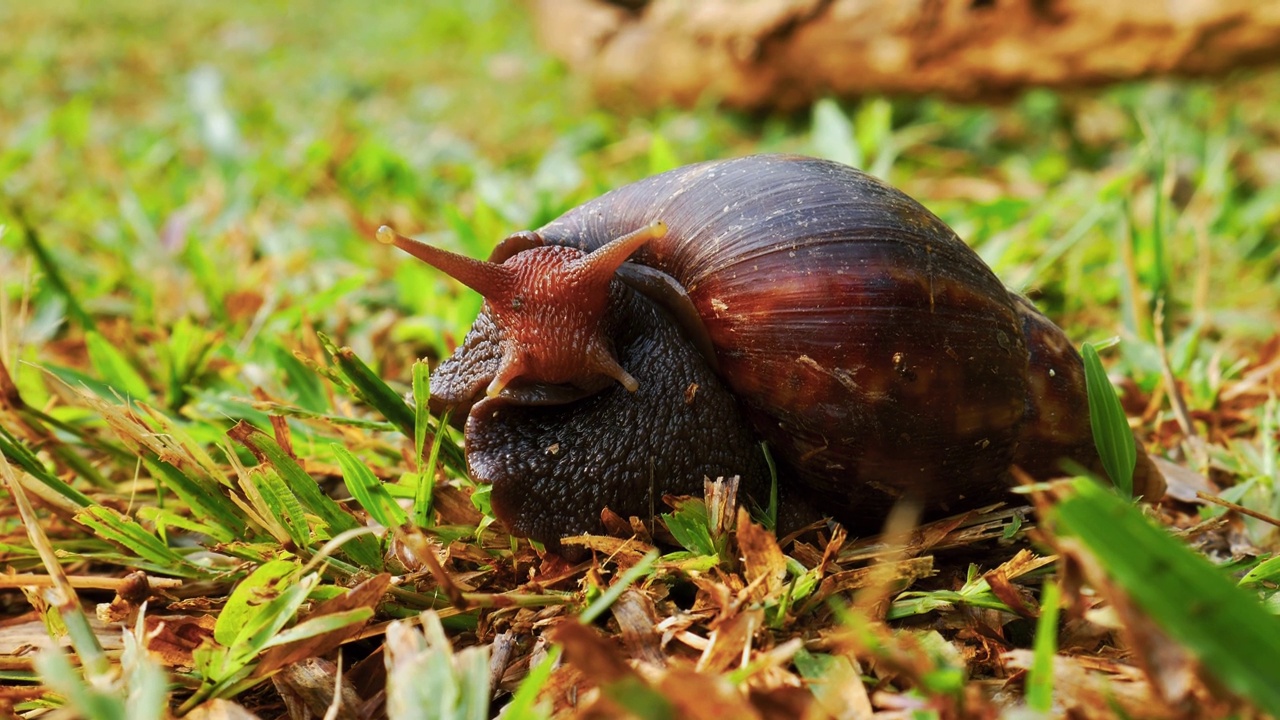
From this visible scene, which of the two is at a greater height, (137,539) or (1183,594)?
(1183,594)

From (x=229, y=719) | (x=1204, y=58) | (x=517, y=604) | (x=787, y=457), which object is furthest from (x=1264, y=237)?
(x=229, y=719)

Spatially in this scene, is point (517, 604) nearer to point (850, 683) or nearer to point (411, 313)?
point (850, 683)

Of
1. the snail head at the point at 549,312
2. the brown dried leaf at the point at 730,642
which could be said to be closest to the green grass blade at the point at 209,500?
the snail head at the point at 549,312

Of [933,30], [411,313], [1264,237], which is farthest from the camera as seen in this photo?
[933,30]

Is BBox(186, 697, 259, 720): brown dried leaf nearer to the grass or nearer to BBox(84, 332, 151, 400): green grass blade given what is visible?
the grass

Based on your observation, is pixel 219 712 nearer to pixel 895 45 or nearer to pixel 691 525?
pixel 691 525

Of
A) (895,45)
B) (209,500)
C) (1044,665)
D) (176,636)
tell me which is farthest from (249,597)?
(895,45)

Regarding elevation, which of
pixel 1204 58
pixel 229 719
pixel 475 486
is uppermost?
pixel 1204 58
